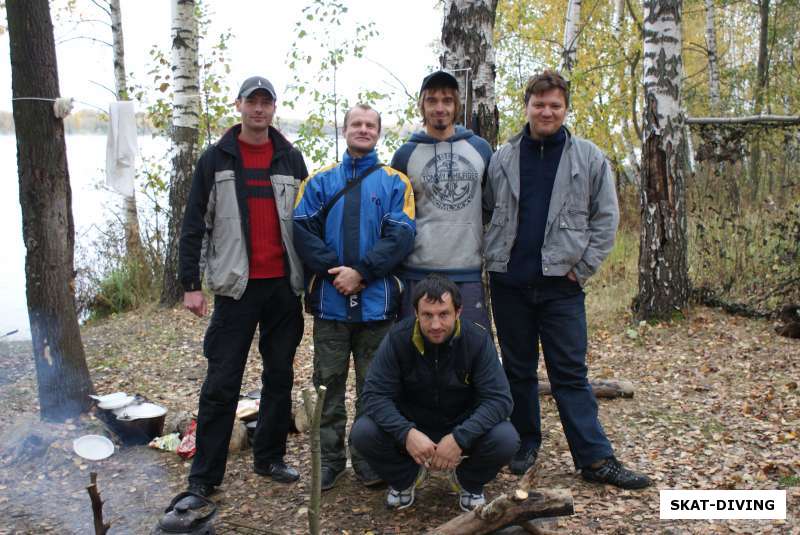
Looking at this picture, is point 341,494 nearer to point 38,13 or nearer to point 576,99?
point 38,13

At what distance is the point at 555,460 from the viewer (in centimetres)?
412

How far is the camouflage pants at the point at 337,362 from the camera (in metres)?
3.73

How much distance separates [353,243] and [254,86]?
94 centimetres

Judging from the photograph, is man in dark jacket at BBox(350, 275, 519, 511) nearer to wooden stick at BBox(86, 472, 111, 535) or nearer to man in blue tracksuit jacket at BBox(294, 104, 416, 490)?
man in blue tracksuit jacket at BBox(294, 104, 416, 490)

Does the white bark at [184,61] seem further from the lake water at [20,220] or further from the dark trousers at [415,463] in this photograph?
the dark trousers at [415,463]

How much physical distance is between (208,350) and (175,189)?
213 inches

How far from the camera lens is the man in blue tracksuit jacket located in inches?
141

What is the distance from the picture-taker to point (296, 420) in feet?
15.4

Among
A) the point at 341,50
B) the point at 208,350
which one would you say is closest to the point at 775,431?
the point at 208,350

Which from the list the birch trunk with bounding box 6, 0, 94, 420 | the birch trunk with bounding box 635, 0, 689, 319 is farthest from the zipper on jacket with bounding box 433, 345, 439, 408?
the birch trunk with bounding box 635, 0, 689, 319

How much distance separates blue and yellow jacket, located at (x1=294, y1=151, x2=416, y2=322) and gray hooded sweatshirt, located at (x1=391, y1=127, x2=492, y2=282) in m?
0.08

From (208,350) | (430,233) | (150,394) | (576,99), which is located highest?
(576,99)

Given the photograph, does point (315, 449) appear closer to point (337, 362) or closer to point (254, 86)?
point (337, 362)

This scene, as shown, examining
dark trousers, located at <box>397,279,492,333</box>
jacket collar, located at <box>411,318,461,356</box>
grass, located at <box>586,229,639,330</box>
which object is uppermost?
dark trousers, located at <box>397,279,492,333</box>
